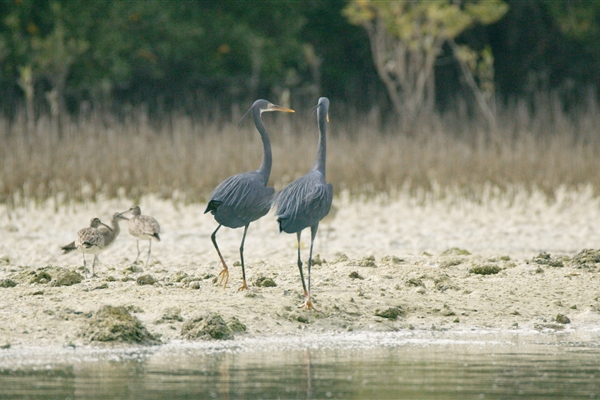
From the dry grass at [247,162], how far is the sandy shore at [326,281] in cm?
171

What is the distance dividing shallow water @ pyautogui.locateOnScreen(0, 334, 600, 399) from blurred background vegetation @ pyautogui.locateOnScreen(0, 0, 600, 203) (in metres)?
8.09

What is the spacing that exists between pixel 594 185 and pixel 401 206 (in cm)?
287

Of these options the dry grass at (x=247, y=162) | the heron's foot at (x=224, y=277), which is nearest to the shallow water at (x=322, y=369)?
the heron's foot at (x=224, y=277)

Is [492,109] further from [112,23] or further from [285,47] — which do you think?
[112,23]

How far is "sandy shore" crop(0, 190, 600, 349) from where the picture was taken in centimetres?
706

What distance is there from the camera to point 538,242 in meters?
11.4

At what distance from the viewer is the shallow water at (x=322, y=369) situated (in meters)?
5.12

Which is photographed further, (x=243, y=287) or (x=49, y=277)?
(x=49, y=277)

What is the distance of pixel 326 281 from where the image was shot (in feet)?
27.0

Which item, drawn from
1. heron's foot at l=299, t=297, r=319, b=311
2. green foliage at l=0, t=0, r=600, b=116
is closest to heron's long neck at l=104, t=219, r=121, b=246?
heron's foot at l=299, t=297, r=319, b=311

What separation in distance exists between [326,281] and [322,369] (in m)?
2.50

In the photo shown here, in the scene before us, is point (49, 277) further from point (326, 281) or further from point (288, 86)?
point (288, 86)

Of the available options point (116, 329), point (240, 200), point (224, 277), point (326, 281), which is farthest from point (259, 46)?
point (116, 329)

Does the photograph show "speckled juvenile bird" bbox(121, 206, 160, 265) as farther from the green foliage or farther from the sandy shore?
the green foliage
